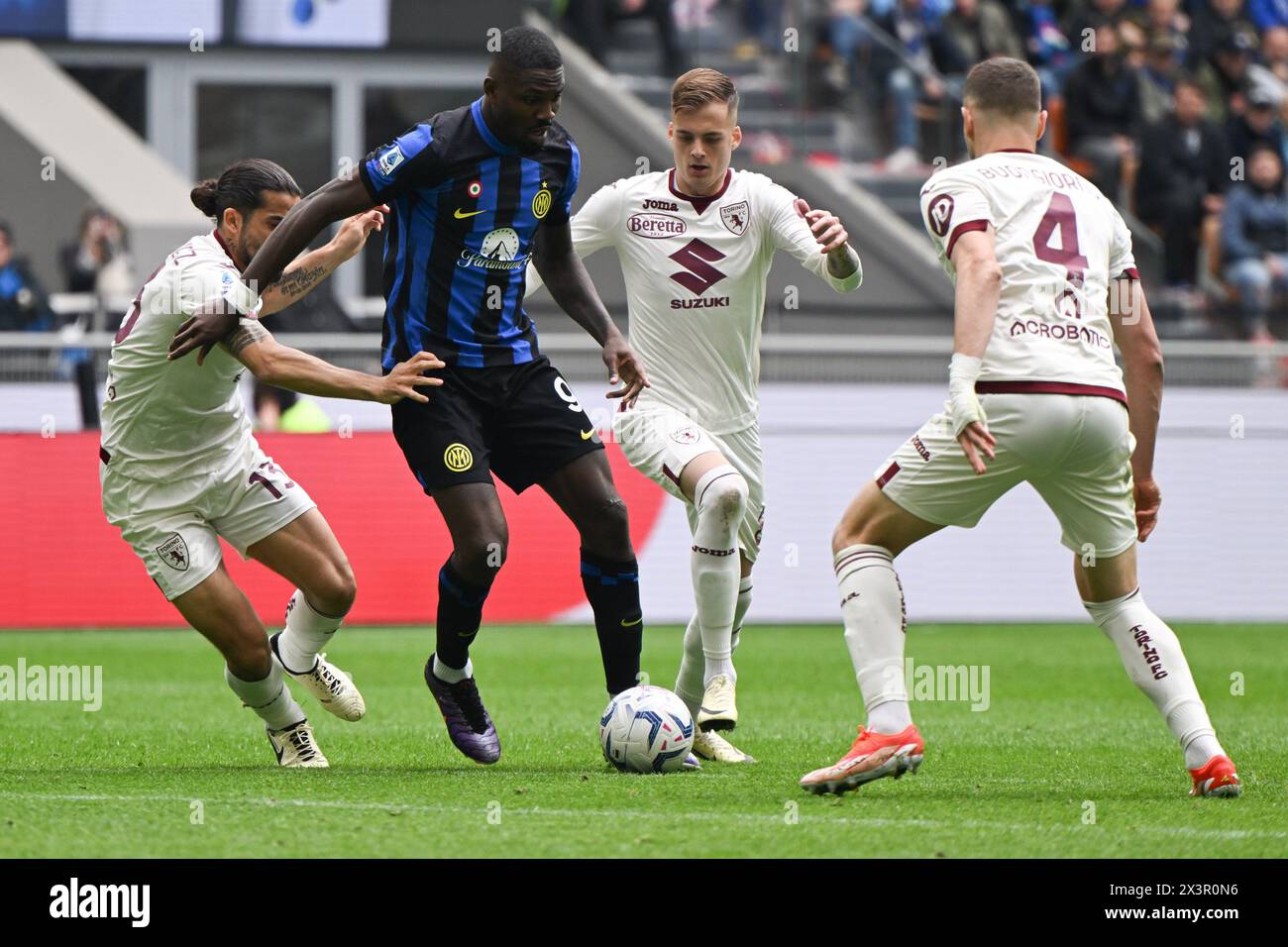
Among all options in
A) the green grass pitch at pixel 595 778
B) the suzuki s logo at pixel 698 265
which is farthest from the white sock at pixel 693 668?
the suzuki s logo at pixel 698 265

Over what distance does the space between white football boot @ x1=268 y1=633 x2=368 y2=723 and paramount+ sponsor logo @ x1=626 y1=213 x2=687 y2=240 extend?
2.16 metres

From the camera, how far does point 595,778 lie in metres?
6.65

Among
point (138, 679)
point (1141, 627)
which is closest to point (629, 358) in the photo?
point (1141, 627)

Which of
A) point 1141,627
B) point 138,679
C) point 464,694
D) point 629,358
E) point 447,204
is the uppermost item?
point 447,204

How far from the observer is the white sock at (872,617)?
598 centimetres

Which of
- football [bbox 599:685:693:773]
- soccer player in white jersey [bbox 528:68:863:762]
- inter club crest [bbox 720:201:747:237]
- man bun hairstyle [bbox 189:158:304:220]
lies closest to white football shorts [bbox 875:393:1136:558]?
football [bbox 599:685:693:773]

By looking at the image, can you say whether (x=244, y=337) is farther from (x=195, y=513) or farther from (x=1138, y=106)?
(x=1138, y=106)

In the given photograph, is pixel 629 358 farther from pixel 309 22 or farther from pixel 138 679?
pixel 309 22

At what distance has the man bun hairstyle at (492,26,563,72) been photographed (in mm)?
6711

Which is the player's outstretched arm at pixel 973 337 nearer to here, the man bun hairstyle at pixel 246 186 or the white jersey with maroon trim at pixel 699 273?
the white jersey with maroon trim at pixel 699 273

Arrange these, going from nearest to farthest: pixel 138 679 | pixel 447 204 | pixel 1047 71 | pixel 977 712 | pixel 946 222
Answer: pixel 946 222, pixel 447 204, pixel 977 712, pixel 138 679, pixel 1047 71

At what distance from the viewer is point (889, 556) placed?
6.12 meters

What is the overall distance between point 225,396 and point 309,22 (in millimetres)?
13759

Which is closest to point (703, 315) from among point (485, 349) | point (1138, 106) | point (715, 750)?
point (485, 349)
